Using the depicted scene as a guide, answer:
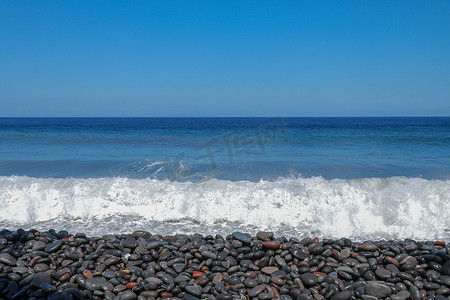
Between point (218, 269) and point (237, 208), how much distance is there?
→ 9.82 ft

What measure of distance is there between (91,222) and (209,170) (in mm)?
5327

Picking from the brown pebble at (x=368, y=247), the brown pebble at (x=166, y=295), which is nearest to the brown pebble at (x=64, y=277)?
the brown pebble at (x=166, y=295)

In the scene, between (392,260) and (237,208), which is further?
(237,208)

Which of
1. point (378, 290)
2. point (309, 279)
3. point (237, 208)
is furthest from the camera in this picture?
point (237, 208)

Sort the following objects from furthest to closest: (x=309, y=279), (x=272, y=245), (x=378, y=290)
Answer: (x=272, y=245)
(x=309, y=279)
(x=378, y=290)

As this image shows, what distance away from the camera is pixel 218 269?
412 centimetres

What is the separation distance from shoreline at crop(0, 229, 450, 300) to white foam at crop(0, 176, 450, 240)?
1592 millimetres

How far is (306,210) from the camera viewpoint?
23.0 ft

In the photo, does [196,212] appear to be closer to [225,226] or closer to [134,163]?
[225,226]

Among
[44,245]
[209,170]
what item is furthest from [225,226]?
[209,170]

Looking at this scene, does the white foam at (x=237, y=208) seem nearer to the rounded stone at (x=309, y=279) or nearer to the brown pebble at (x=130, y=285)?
the rounded stone at (x=309, y=279)

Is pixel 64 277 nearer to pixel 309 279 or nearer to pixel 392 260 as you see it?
pixel 309 279

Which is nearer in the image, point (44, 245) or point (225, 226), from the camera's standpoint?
point (44, 245)

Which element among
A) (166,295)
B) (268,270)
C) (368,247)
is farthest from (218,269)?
(368,247)
